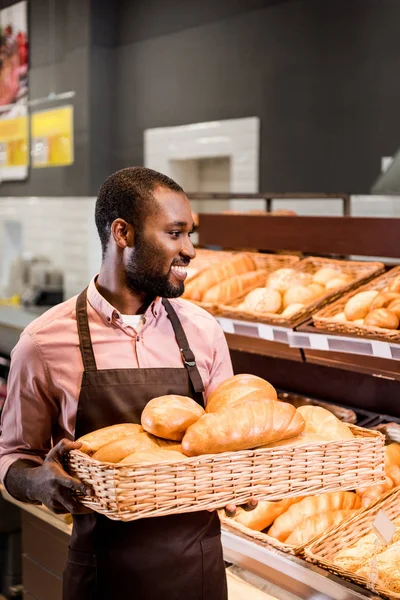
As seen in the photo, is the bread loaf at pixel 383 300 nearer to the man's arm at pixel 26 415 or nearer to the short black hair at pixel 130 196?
the short black hair at pixel 130 196

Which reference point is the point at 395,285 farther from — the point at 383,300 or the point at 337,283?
the point at 337,283

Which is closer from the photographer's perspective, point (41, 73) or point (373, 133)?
point (373, 133)

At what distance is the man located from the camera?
5.69ft

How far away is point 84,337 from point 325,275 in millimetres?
1297

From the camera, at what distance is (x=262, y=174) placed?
5816 millimetres

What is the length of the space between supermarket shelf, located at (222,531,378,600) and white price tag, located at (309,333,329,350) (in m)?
0.64

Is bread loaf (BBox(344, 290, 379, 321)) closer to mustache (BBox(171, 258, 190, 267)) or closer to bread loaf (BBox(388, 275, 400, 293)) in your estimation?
bread loaf (BBox(388, 275, 400, 293))

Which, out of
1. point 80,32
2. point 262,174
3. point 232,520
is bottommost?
point 232,520

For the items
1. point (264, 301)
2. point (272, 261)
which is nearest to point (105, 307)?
point (264, 301)

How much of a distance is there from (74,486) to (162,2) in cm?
607

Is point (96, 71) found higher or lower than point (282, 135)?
higher

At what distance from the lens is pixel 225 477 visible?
149 centimetres

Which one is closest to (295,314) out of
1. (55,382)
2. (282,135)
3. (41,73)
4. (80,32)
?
(55,382)

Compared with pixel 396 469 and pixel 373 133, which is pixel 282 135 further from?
pixel 396 469
